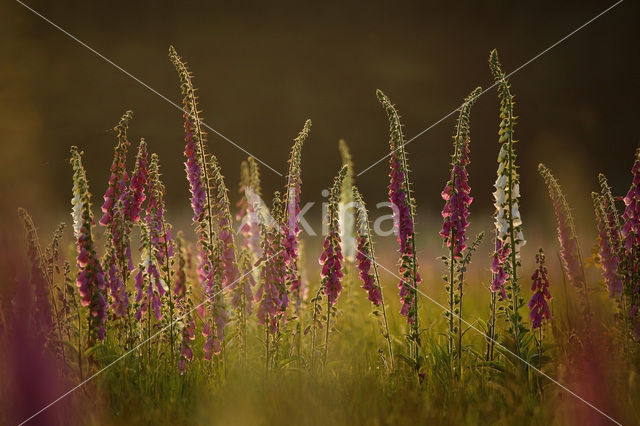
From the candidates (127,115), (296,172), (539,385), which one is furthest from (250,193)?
(539,385)

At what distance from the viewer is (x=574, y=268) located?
5.93 m

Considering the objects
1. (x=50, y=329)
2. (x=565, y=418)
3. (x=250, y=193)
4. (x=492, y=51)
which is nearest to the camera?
(x=565, y=418)

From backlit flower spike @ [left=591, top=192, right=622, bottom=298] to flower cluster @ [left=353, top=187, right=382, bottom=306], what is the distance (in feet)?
7.44

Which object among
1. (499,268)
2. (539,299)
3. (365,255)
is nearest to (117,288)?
(365,255)

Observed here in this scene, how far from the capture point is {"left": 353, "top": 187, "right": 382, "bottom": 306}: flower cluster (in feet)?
18.4

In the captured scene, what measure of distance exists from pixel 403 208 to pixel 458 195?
20.8 inches

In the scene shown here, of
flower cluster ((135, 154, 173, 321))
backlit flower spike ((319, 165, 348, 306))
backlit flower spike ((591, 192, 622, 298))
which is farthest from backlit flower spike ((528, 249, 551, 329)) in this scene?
flower cluster ((135, 154, 173, 321))

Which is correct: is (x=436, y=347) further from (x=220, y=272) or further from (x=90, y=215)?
(x=90, y=215)

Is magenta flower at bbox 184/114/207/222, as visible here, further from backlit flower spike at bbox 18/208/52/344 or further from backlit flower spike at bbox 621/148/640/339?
backlit flower spike at bbox 621/148/640/339

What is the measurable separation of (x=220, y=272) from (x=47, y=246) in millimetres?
1732

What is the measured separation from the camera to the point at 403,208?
18.5 feet

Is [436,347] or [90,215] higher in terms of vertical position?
[90,215]

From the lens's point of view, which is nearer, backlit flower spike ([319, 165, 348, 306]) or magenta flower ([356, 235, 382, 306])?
backlit flower spike ([319, 165, 348, 306])

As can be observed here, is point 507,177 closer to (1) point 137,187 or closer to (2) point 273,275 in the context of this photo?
(2) point 273,275
